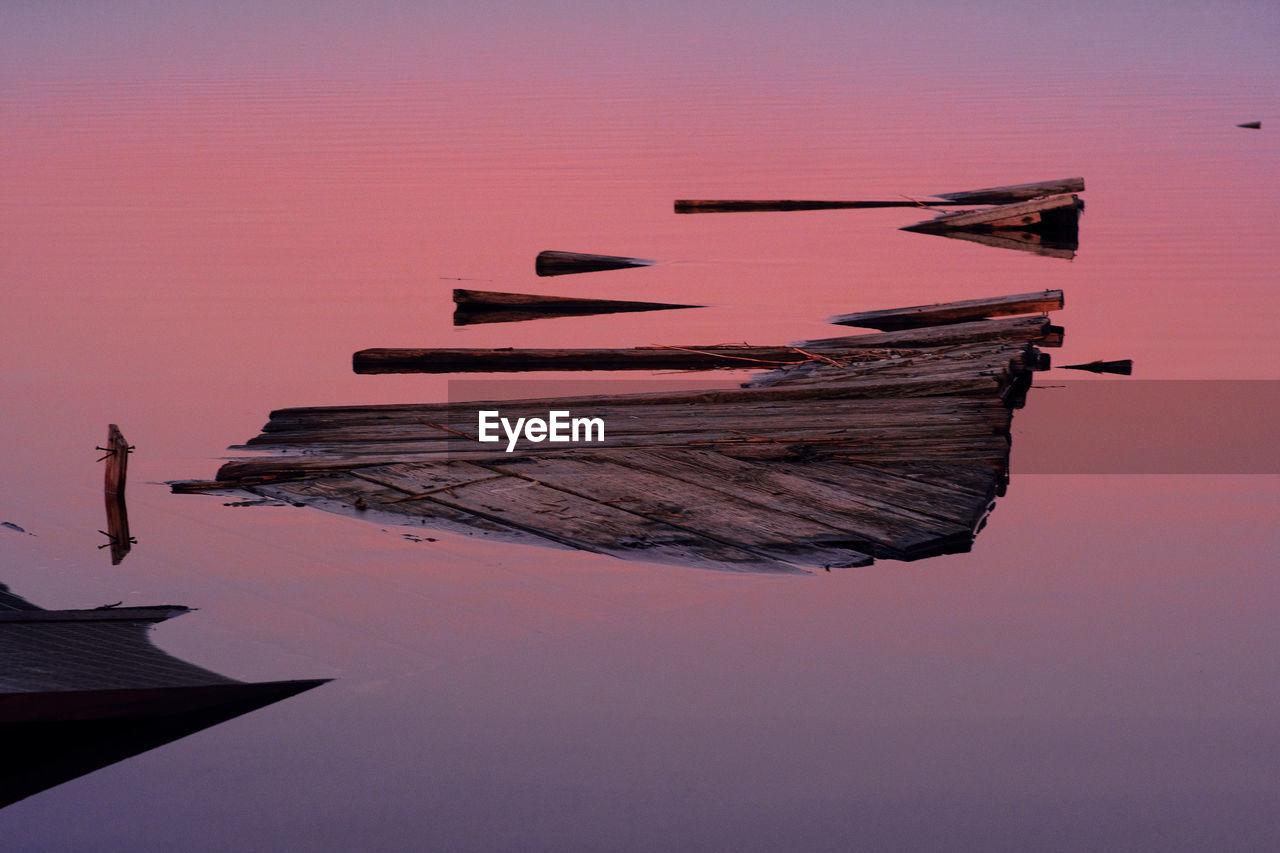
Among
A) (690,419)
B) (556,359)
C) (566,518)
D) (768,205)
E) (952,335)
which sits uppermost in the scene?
(768,205)

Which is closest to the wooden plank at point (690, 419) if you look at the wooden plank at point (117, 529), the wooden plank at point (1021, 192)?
the wooden plank at point (117, 529)

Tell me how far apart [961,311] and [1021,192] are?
7234 mm

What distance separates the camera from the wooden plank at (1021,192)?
69.0 feet

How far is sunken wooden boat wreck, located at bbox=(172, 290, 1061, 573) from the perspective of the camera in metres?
9.16

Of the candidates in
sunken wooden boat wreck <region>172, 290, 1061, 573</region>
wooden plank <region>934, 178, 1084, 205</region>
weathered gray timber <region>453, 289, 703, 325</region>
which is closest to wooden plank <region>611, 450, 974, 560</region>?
sunken wooden boat wreck <region>172, 290, 1061, 573</region>

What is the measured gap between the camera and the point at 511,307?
1614 cm

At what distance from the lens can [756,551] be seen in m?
8.91

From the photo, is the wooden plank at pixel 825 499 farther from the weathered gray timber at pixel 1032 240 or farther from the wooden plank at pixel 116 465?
the weathered gray timber at pixel 1032 240

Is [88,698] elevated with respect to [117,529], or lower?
lower

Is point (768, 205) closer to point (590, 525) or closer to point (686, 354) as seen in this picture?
point (686, 354)

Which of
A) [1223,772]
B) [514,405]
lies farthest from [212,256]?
[1223,772]

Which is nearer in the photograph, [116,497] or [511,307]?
[116,497]

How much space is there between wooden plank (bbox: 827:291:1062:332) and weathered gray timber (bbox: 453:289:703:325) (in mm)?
2500

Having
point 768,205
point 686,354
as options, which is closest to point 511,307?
point 686,354
